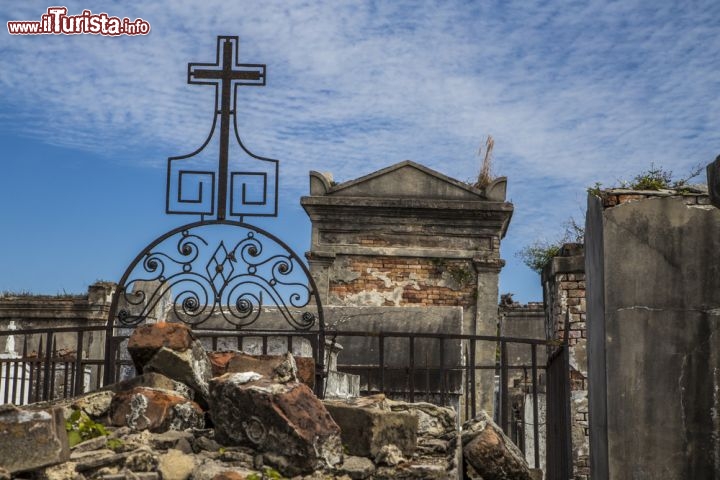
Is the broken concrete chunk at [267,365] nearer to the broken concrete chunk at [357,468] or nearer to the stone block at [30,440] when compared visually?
the broken concrete chunk at [357,468]

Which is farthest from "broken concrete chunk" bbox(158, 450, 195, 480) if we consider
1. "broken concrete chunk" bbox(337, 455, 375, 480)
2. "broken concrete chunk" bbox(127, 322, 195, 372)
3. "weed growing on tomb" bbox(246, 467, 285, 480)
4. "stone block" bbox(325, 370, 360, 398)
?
"stone block" bbox(325, 370, 360, 398)

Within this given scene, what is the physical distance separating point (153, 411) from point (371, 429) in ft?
4.24

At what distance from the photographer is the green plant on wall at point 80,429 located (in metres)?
4.92

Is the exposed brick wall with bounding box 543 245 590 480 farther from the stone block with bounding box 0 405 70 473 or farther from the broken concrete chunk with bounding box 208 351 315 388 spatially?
the stone block with bounding box 0 405 70 473

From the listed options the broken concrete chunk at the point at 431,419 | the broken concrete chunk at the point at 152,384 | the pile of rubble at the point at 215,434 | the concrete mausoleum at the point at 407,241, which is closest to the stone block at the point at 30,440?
the pile of rubble at the point at 215,434

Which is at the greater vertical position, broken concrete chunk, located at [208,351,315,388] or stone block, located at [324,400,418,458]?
broken concrete chunk, located at [208,351,315,388]

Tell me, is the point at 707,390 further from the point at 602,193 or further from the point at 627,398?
the point at 602,193

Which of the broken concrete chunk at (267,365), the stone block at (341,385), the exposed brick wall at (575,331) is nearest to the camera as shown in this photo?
the broken concrete chunk at (267,365)

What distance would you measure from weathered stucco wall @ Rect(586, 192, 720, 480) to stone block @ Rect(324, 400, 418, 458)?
1.18 meters

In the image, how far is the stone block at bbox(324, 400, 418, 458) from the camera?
195 inches

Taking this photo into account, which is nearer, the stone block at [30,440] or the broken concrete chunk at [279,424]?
the stone block at [30,440]

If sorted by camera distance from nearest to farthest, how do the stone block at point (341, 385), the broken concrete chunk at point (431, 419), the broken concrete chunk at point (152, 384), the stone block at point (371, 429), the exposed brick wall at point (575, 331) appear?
1. the stone block at point (371, 429)
2. the broken concrete chunk at point (152, 384)
3. the broken concrete chunk at point (431, 419)
4. the stone block at point (341, 385)
5. the exposed brick wall at point (575, 331)

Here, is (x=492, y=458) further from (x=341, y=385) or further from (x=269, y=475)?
(x=341, y=385)

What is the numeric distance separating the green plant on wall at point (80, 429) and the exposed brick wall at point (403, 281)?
8508mm
